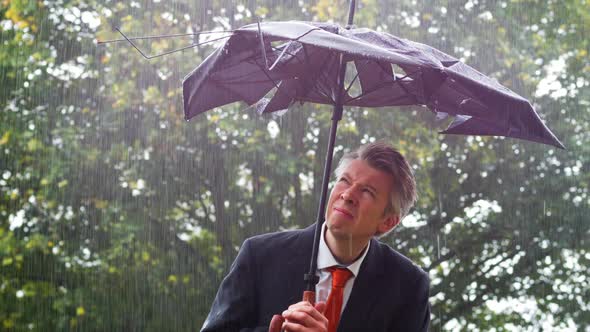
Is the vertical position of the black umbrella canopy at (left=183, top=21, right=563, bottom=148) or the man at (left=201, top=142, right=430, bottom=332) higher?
the black umbrella canopy at (left=183, top=21, right=563, bottom=148)

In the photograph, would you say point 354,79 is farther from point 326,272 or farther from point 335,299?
point 335,299

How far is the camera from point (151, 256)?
9.45 m

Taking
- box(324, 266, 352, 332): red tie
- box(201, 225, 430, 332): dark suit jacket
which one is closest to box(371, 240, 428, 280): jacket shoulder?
box(201, 225, 430, 332): dark suit jacket

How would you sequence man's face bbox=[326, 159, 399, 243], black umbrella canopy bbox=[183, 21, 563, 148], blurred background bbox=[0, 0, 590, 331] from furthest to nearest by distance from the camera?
blurred background bbox=[0, 0, 590, 331] < man's face bbox=[326, 159, 399, 243] < black umbrella canopy bbox=[183, 21, 563, 148]

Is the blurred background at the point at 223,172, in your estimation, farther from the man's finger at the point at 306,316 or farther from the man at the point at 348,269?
the man's finger at the point at 306,316

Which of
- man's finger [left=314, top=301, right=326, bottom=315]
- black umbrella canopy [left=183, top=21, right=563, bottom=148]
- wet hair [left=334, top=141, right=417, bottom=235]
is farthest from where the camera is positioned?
wet hair [left=334, top=141, right=417, bottom=235]

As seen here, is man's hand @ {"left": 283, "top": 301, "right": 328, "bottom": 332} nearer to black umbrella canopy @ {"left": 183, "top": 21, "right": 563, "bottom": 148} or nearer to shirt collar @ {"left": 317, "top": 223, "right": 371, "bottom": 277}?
shirt collar @ {"left": 317, "top": 223, "right": 371, "bottom": 277}

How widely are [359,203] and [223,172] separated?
6718 millimetres

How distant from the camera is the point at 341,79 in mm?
3000

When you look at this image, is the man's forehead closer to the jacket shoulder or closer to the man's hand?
the jacket shoulder

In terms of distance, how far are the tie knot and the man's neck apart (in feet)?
0.13

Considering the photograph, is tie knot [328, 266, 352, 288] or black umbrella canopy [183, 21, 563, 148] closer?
black umbrella canopy [183, 21, 563, 148]

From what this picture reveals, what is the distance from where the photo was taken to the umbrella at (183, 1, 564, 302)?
2502mm

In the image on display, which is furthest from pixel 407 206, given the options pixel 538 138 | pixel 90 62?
pixel 90 62
